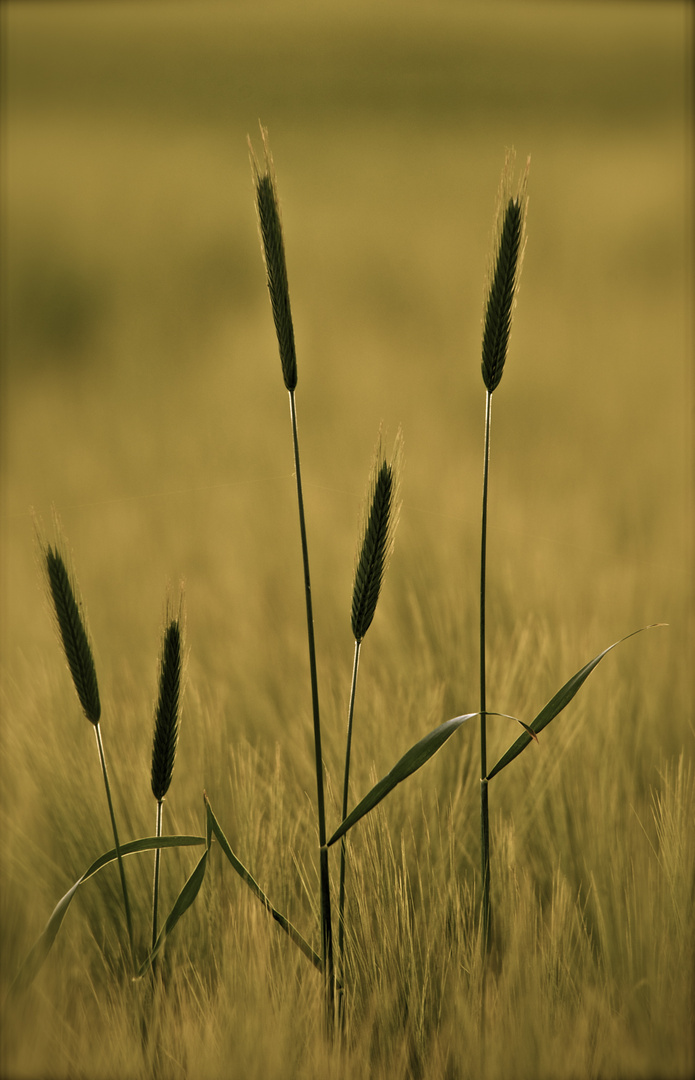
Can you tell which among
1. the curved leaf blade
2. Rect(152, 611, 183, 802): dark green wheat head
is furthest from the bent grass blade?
Rect(152, 611, 183, 802): dark green wheat head

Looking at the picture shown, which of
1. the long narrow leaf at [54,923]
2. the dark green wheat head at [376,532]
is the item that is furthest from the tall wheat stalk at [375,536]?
the long narrow leaf at [54,923]

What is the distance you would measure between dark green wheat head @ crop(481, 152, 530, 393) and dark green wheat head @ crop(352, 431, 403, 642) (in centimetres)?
7

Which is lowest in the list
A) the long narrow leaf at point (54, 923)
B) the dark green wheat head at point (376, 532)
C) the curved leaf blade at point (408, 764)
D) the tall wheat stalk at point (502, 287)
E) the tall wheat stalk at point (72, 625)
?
the long narrow leaf at point (54, 923)

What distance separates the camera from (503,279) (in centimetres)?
41

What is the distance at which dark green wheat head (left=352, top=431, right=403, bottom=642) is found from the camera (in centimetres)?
41

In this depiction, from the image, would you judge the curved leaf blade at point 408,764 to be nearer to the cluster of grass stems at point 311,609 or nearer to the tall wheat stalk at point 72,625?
the cluster of grass stems at point 311,609

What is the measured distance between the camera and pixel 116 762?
667 millimetres

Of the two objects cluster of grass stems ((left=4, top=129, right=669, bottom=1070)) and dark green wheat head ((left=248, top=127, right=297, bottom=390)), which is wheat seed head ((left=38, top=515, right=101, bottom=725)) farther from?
dark green wheat head ((left=248, top=127, right=297, bottom=390))

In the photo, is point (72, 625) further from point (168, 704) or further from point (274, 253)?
point (274, 253)

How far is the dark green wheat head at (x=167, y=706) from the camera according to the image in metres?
0.42

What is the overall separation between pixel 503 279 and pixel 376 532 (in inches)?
5.8

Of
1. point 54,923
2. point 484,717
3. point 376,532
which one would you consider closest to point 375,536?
point 376,532

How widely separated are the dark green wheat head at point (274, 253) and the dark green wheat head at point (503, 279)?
10 centimetres

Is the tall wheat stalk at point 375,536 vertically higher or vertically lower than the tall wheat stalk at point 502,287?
lower
